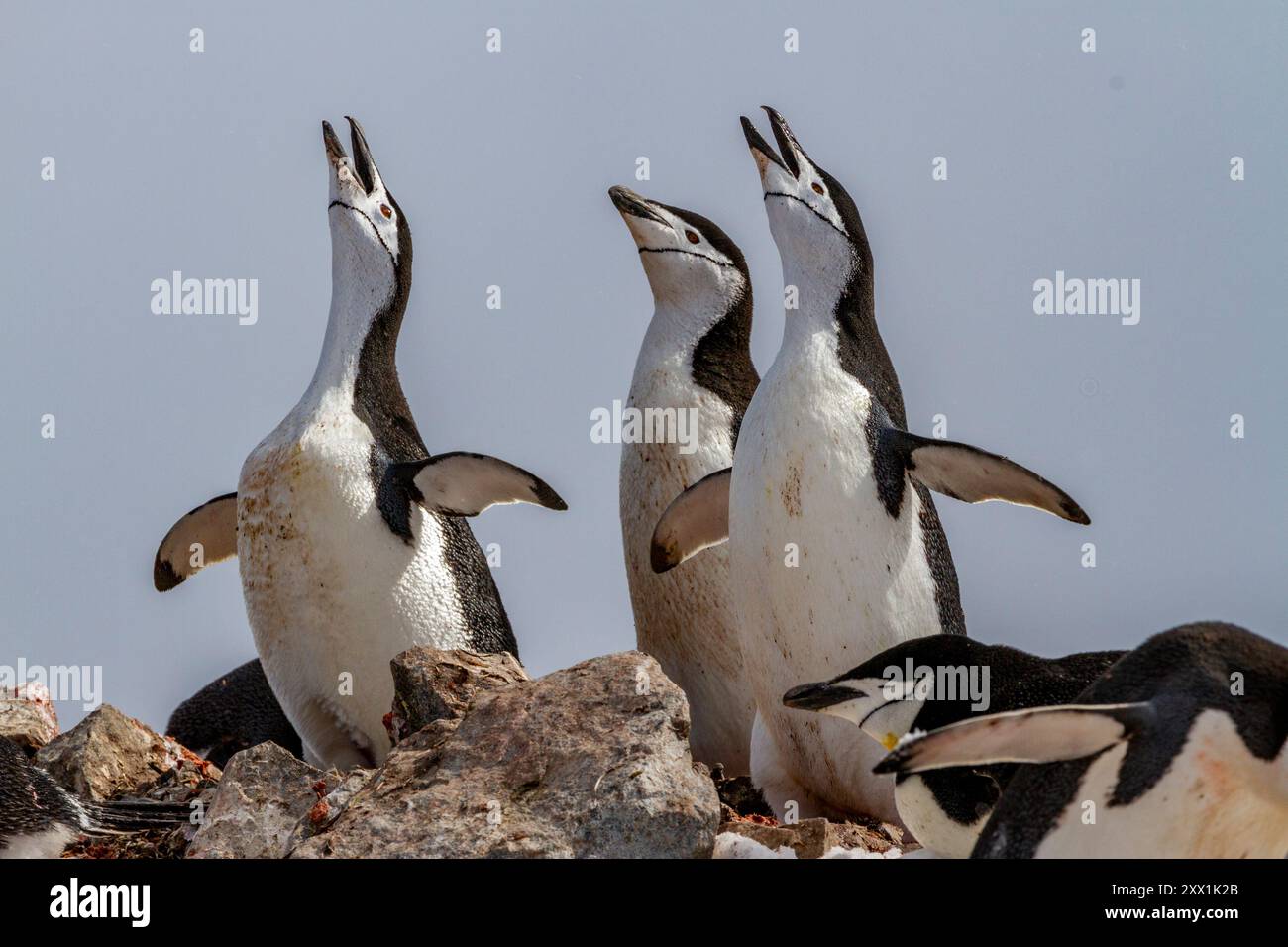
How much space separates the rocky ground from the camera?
3.50 metres

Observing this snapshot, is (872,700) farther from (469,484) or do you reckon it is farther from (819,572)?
(469,484)

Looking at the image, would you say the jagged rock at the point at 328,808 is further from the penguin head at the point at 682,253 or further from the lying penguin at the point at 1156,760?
the penguin head at the point at 682,253

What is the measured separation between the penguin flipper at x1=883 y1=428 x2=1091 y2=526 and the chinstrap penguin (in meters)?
2.70

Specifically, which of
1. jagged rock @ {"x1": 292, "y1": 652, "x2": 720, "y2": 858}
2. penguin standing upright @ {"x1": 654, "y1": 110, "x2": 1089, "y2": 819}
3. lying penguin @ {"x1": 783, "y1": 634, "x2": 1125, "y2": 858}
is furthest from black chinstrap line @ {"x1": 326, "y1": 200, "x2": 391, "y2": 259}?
lying penguin @ {"x1": 783, "y1": 634, "x2": 1125, "y2": 858}

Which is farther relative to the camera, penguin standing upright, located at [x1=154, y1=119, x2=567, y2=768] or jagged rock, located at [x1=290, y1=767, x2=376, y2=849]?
penguin standing upright, located at [x1=154, y1=119, x2=567, y2=768]

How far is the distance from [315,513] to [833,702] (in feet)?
6.99

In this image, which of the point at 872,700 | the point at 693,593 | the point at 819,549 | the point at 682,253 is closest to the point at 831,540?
the point at 819,549

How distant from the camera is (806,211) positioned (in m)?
5.83

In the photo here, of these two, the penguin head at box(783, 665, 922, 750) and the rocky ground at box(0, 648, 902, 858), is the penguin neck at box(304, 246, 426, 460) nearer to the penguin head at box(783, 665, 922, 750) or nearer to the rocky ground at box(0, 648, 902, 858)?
the rocky ground at box(0, 648, 902, 858)

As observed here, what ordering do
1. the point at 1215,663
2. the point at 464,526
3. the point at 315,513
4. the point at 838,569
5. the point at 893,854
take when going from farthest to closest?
the point at 464,526, the point at 315,513, the point at 838,569, the point at 893,854, the point at 1215,663

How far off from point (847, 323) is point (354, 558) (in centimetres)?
177

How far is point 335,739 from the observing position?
560cm
